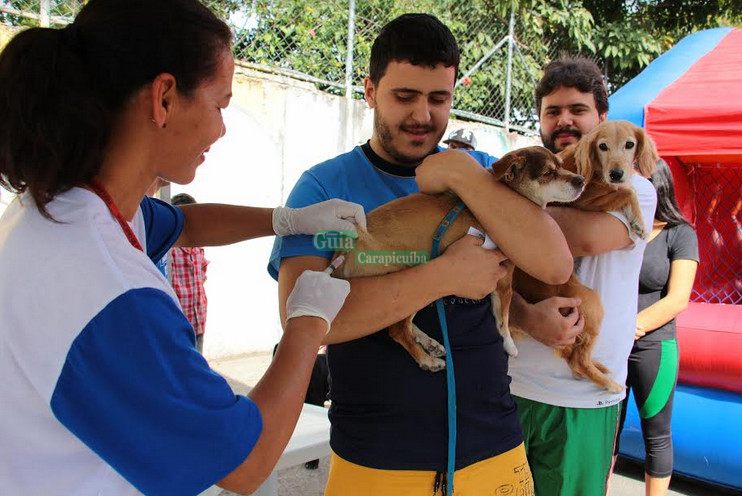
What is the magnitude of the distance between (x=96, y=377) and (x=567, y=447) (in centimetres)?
171

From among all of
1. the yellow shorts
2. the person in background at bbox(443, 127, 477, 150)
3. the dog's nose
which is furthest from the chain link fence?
the yellow shorts

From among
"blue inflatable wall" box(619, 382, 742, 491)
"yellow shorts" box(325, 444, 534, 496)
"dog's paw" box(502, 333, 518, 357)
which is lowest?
"blue inflatable wall" box(619, 382, 742, 491)

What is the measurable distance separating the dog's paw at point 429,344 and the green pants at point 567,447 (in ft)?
2.70

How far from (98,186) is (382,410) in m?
0.83

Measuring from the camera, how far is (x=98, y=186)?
1.03 metres

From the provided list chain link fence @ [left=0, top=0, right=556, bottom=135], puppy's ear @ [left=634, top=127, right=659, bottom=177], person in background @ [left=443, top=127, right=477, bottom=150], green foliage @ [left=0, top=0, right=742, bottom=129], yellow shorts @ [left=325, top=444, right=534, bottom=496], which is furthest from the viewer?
green foliage @ [left=0, top=0, right=742, bottom=129]

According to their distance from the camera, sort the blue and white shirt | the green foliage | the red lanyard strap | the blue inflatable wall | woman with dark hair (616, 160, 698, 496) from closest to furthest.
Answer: the blue and white shirt, the red lanyard strap, woman with dark hair (616, 160, 698, 496), the blue inflatable wall, the green foliage

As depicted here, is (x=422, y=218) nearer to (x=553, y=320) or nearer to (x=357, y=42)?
(x=553, y=320)

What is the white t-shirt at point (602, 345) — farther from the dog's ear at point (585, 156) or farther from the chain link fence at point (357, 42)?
the chain link fence at point (357, 42)

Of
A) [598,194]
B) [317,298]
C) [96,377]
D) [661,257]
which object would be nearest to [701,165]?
[661,257]

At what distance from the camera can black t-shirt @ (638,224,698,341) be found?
3.50m

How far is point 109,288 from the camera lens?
0.88m

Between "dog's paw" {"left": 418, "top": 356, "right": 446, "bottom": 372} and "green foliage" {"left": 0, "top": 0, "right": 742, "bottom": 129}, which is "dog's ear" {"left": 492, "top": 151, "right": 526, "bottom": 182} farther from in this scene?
"green foliage" {"left": 0, "top": 0, "right": 742, "bottom": 129}

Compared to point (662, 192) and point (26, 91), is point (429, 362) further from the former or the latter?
point (662, 192)
